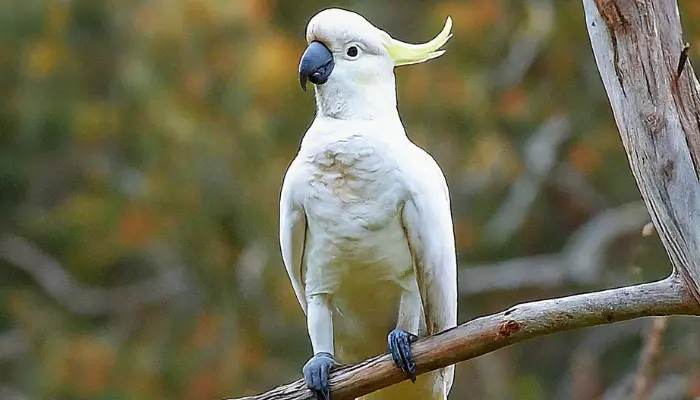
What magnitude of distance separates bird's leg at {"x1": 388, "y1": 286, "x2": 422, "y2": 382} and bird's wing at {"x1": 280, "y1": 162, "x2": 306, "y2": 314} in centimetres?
23

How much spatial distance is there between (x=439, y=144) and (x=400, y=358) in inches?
123

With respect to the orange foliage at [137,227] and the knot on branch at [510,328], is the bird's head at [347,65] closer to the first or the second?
the knot on branch at [510,328]

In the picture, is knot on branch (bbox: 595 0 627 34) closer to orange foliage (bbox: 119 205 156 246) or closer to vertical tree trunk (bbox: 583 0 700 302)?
vertical tree trunk (bbox: 583 0 700 302)

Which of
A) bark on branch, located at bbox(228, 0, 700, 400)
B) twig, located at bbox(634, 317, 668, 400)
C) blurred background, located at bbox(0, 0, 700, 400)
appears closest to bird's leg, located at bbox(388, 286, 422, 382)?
bark on branch, located at bbox(228, 0, 700, 400)

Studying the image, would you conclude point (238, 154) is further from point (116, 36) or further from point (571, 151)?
point (571, 151)

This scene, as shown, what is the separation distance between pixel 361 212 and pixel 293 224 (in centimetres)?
17

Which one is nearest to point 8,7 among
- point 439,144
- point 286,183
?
point 439,144

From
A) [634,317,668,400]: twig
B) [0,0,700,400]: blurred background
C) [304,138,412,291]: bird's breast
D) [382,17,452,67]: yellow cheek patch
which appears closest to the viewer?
[304,138,412,291]: bird's breast

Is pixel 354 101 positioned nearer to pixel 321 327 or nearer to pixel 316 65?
pixel 316 65

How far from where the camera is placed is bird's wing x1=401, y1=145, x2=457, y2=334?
7.08 ft

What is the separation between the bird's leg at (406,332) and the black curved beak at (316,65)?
46 cm

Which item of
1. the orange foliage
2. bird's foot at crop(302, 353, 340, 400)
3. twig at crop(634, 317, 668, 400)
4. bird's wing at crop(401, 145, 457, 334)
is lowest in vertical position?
twig at crop(634, 317, 668, 400)

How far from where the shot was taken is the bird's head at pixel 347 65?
2.21m

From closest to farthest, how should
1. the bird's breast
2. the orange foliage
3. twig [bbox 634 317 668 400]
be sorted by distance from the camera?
1. the bird's breast
2. twig [bbox 634 317 668 400]
3. the orange foliage
